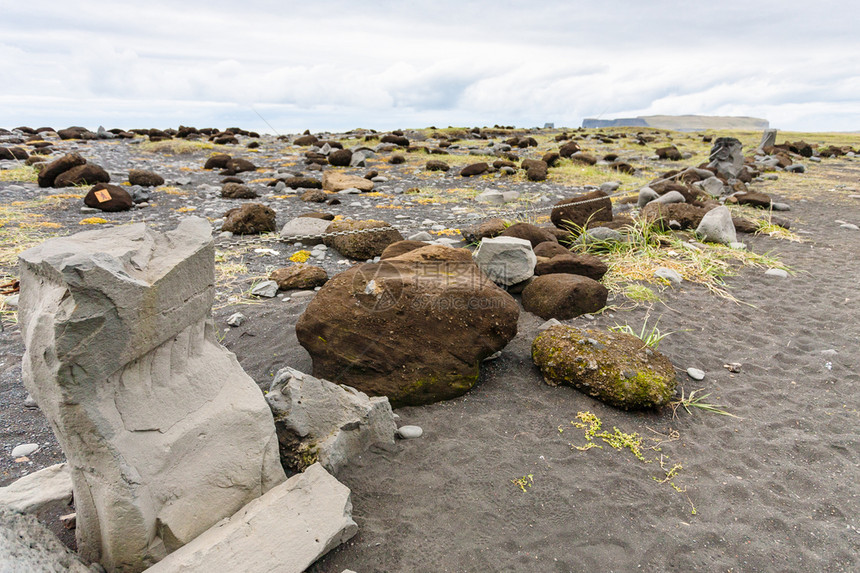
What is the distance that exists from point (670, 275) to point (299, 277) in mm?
4426

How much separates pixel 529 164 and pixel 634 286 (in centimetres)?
919

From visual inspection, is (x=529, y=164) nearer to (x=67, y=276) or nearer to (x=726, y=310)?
(x=726, y=310)

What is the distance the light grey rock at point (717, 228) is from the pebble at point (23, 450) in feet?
26.1

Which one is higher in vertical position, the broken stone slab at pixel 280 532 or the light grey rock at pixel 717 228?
the light grey rock at pixel 717 228

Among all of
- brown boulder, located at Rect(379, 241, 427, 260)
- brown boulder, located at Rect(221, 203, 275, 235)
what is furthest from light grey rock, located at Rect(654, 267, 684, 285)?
brown boulder, located at Rect(221, 203, 275, 235)

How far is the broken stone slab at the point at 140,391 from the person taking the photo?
74.2 inches

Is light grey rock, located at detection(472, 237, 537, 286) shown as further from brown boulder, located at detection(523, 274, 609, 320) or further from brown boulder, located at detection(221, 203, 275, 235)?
brown boulder, located at detection(221, 203, 275, 235)

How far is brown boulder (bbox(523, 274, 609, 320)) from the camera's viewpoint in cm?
490

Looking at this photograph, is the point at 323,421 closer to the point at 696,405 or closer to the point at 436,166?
the point at 696,405

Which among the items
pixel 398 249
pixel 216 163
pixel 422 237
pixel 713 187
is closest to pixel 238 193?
pixel 216 163

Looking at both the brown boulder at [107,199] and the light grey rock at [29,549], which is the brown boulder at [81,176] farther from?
the light grey rock at [29,549]

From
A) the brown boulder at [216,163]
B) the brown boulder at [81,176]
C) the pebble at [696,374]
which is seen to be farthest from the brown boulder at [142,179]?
the pebble at [696,374]

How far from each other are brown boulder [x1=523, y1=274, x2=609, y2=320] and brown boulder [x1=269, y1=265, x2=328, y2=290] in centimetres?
234

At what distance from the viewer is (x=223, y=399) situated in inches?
97.4
